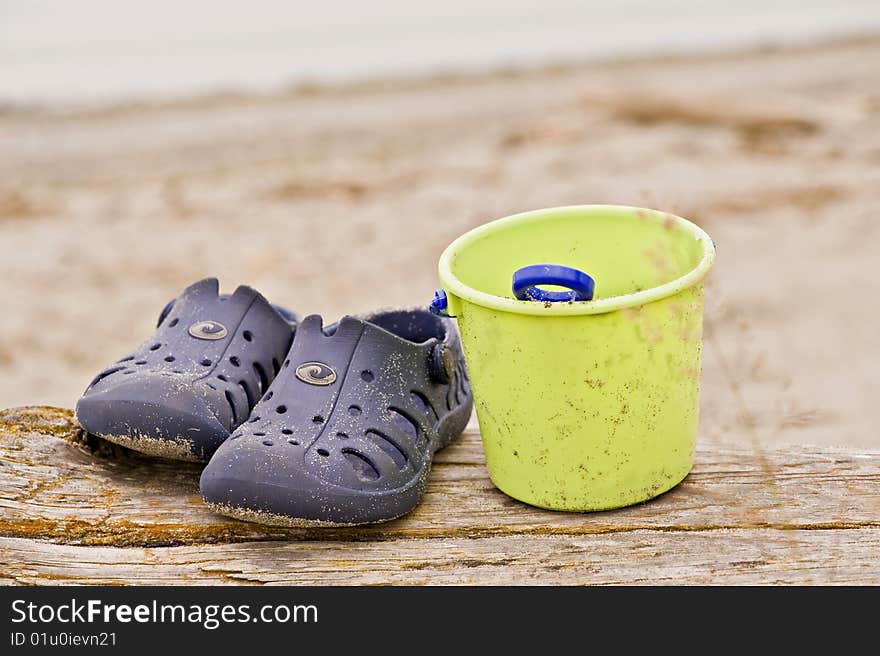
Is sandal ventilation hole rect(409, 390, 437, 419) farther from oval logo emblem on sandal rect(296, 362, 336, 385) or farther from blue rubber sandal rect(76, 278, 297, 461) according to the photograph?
blue rubber sandal rect(76, 278, 297, 461)

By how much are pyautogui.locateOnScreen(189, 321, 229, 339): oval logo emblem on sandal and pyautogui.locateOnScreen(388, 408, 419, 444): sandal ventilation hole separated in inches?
14.6

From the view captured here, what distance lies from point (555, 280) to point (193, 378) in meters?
0.66

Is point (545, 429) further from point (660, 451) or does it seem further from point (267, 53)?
point (267, 53)

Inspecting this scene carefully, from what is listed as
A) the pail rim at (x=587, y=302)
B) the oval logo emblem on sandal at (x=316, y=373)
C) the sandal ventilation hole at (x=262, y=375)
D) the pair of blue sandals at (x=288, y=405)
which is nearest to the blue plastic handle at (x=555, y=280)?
the pail rim at (x=587, y=302)

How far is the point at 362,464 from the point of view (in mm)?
1769

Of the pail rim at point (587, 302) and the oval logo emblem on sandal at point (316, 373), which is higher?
the pail rim at point (587, 302)

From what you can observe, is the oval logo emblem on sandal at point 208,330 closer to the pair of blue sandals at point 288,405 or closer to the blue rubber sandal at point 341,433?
the pair of blue sandals at point 288,405

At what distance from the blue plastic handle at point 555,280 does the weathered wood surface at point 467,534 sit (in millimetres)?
374

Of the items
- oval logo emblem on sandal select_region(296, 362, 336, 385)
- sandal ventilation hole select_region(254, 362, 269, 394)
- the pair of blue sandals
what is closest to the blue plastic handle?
the pair of blue sandals

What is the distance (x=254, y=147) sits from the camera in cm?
611

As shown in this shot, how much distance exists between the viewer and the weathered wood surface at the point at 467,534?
5.58 ft

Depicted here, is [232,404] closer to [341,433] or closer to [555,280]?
[341,433]

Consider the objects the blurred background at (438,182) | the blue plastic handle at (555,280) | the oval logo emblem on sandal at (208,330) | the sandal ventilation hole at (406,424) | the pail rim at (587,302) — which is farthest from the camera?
the blurred background at (438,182)

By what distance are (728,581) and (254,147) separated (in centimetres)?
489
